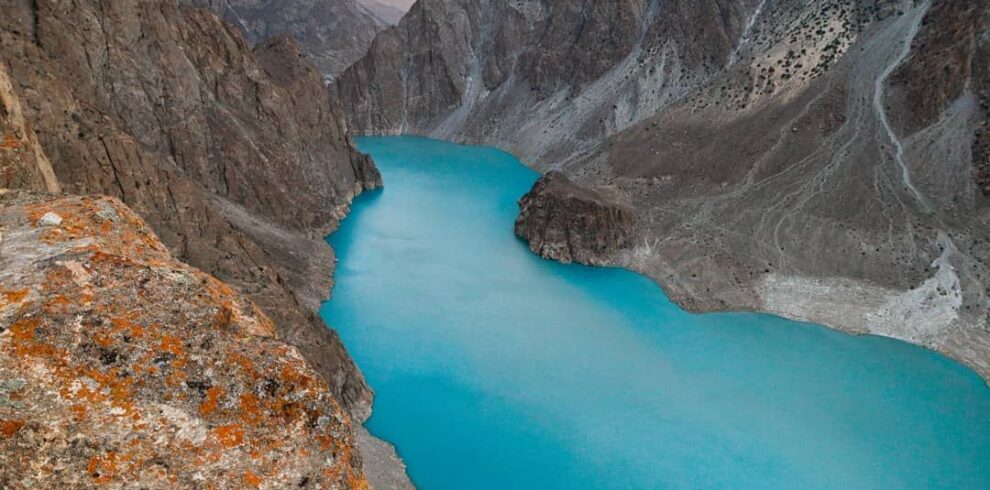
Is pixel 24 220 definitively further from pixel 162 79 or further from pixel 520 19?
pixel 520 19

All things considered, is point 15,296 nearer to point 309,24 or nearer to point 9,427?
point 9,427

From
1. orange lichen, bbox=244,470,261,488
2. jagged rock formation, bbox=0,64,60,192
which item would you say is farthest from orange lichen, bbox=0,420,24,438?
jagged rock formation, bbox=0,64,60,192

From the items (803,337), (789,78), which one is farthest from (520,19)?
(803,337)

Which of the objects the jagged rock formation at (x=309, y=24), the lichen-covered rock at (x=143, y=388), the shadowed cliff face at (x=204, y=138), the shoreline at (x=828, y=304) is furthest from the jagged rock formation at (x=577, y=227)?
the jagged rock formation at (x=309, y=24)

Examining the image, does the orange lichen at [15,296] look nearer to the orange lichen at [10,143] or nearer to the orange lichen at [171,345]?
the orange lichen at [171,345]

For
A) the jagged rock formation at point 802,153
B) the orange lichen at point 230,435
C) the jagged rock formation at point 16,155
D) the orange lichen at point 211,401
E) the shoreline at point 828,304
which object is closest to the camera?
the orange lichen at point 230,435

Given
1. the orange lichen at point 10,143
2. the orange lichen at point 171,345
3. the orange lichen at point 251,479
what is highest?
the orange lichen at point 171,345

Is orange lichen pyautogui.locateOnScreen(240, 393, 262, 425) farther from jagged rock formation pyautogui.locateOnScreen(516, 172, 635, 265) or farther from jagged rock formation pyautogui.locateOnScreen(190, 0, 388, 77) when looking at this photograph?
jagged rock formation pyautogui.locateOnScreen(190, 0, 388, 77)
